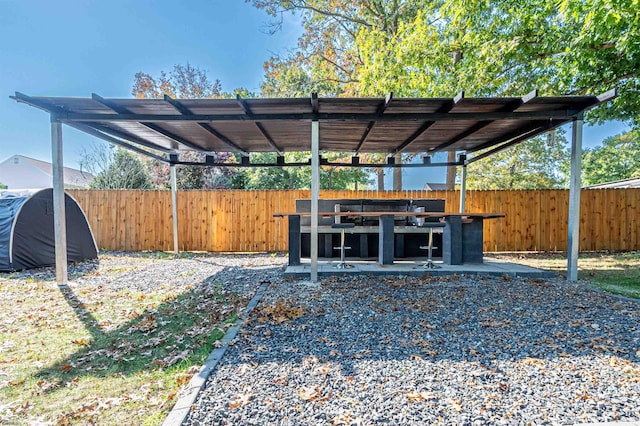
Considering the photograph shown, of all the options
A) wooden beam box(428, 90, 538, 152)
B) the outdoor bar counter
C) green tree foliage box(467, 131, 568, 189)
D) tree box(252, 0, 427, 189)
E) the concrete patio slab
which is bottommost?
the concrete patio slab

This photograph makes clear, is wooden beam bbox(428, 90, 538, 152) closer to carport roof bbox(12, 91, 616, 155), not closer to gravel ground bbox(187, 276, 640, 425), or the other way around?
carport roof bbox(12, 91, 616, 155)

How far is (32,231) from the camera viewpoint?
6824 millimetres

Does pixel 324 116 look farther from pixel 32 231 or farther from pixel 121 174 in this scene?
pixel 121 174

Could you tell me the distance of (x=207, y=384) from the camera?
2.33 meters

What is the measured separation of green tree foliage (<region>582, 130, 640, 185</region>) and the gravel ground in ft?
88.4

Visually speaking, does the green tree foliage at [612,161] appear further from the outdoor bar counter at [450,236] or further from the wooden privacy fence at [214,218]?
the outdoor bar counter at [450,236]

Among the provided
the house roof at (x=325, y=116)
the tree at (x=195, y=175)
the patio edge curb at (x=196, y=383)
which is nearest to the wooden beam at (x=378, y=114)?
the house roof at (x=325, y=116)

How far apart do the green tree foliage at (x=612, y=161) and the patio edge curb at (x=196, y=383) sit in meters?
30.2

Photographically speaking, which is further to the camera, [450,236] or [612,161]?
[612,161]

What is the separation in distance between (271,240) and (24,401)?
7.44m

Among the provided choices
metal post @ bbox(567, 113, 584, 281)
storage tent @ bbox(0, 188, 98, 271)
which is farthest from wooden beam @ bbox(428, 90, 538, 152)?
storage tent @ bbox(0, 188, 98, 271)

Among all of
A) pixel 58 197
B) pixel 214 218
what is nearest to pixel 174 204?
pixel 214 218

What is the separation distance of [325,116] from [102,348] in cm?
416

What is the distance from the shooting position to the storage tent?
6488 millimetres
